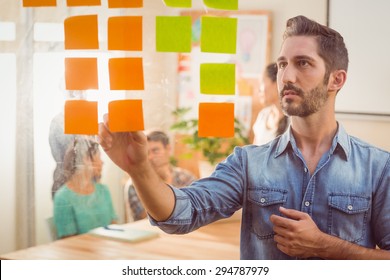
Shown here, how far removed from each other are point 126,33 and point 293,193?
533mm

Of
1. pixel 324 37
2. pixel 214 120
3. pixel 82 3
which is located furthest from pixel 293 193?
pixel 82 3

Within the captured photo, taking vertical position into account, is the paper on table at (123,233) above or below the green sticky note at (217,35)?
below

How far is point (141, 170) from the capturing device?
1.29 meters

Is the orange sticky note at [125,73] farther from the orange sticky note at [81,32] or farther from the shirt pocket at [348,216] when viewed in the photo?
the shirt pocket at [348,216]

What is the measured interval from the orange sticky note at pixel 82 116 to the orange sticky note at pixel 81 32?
13 cm

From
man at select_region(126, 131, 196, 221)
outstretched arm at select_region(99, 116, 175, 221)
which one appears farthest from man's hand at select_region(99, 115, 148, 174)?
man at select_region(126, 131, 196, 221)

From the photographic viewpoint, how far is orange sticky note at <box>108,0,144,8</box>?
1479 millimetres

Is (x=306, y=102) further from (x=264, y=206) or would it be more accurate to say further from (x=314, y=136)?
(x=264, y=206)

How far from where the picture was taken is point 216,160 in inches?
76.9

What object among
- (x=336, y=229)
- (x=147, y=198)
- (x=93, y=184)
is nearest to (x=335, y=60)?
(x=336, y=229)

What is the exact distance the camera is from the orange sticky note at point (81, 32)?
1.46 m

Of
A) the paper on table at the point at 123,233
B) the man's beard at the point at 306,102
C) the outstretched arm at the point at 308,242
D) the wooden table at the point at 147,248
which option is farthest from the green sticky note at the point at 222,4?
the paper on table at the point at 123,233

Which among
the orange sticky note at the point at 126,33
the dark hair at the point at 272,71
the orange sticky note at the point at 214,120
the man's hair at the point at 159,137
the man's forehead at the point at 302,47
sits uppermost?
the orange sticky note at the point at 126,33

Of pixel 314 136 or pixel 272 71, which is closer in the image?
pixel 314 136
